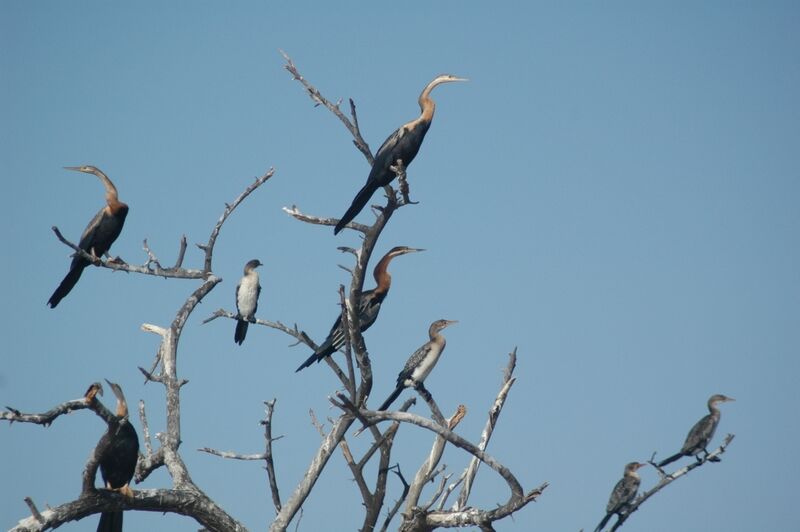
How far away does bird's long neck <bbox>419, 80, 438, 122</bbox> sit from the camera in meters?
9.11

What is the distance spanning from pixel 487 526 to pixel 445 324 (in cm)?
307

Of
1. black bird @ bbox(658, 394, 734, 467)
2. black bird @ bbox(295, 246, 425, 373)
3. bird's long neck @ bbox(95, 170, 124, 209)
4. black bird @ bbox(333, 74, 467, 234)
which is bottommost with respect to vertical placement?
black bird @ bbox(658, 394, 734, 467)

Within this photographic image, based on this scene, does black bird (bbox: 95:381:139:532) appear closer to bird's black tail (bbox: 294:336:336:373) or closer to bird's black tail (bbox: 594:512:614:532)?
bird's black tail (bbox: 294:336:336:373)

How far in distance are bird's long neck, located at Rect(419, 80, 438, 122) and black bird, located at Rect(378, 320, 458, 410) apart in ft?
5.91

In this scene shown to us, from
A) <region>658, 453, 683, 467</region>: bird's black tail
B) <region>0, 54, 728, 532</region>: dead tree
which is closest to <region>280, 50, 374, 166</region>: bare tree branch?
<region>0, 54, 728, 532</region>: dead tree

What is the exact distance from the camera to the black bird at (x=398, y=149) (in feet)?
27.6

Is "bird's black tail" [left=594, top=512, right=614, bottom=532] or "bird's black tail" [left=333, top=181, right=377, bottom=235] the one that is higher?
"bird's black tail" [left=333, top=181, right=377, bottom=235]

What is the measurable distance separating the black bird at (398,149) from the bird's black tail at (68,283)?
2914 mm

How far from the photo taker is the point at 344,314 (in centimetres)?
684

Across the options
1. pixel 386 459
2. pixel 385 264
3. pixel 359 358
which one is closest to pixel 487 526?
pixel 359 358

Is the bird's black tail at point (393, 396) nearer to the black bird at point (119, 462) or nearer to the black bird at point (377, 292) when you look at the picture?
the black bird at point (377, 292)

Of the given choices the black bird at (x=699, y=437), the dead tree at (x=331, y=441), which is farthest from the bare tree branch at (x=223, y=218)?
the black bird at (x=699, y=437)

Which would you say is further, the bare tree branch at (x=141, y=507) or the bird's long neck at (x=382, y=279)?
the bird's long neck at (x=382, y=279)

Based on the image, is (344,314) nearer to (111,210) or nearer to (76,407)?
(76,407)
